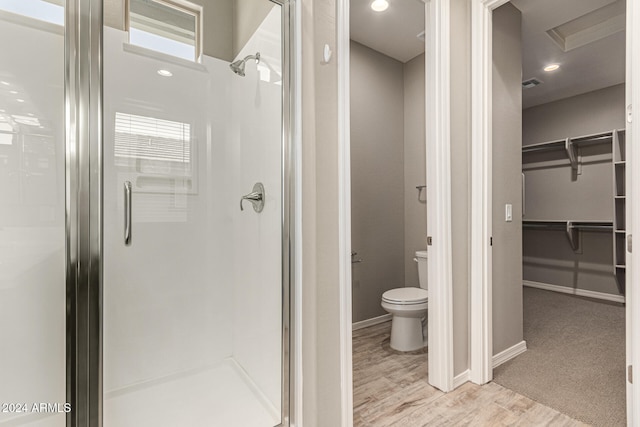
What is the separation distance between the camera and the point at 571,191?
4.12 m

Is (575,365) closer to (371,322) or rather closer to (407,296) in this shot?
(407,296)

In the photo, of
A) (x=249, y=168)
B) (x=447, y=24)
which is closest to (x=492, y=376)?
(x=249, y=168)

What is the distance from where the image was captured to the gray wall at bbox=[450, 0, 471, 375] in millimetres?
1906

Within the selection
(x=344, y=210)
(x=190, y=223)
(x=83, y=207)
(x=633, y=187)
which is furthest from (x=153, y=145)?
(x=633, y=187)

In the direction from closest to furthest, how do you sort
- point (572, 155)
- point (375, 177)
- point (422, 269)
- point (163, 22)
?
point (163, 22) < point (422, 269) < point (375, 177) < point (572, 155)

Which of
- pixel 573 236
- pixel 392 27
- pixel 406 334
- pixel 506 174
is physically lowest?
pixel 406 334

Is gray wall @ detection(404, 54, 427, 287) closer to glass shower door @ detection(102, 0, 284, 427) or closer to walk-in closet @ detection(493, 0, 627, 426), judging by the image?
walk-in closet @ detection(493, 0, 627, 426)

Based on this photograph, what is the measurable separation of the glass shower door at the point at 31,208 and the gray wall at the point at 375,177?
2.05 m

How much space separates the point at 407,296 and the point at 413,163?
4.47ft

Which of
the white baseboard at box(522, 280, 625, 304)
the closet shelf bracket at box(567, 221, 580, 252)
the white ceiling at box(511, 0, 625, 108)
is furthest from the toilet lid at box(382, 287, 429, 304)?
the white baseboard at box(522, 280, 625, 304)

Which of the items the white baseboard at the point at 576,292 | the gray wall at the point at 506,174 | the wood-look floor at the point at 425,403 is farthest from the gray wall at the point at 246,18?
the white baseboard at the point at 576,292

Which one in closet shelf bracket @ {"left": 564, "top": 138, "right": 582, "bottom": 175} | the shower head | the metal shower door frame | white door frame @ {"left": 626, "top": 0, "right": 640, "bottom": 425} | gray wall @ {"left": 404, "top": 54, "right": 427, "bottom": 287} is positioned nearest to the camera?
the metal shower door frame

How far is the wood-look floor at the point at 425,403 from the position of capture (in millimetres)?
1591

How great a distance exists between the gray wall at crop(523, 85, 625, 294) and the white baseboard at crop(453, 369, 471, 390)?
10.5ft
